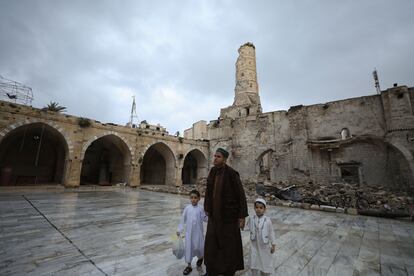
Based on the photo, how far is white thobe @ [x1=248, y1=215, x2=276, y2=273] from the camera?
2142 millimetres

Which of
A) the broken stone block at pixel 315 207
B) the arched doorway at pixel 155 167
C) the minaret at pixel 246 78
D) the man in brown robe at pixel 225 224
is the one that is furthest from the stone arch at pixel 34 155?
the minaret at pixel 246 78

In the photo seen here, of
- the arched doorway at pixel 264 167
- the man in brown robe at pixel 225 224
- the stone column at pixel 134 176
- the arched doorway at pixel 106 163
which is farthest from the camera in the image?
the arched doorway at pixel 264 167

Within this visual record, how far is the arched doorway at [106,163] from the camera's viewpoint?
52.6ft

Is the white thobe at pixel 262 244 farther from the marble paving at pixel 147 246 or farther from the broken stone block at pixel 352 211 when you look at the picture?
the broken stone block at pixel 352 211

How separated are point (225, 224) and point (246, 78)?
25.0 meters

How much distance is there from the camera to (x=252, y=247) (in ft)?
7.40

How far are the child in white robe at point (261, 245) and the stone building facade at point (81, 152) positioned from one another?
13.7m

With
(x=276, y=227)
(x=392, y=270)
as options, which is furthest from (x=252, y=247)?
(x=276, y=227)

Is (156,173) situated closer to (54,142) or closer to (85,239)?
(54,142)

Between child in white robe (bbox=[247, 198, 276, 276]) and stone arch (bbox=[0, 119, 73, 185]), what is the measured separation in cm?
1389

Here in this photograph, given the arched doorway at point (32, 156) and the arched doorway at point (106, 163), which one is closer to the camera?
the arched doorway at point (32, 156)

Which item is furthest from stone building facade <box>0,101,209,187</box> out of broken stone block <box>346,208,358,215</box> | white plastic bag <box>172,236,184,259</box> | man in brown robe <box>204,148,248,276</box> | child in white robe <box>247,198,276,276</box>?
broken stone block <box>346,208,358,215</box>

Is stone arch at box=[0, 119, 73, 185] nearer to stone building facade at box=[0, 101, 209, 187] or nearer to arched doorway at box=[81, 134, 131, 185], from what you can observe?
stone building facade at box=[0, 101, 209, 187]

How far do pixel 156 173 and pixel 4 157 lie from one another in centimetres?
1228
